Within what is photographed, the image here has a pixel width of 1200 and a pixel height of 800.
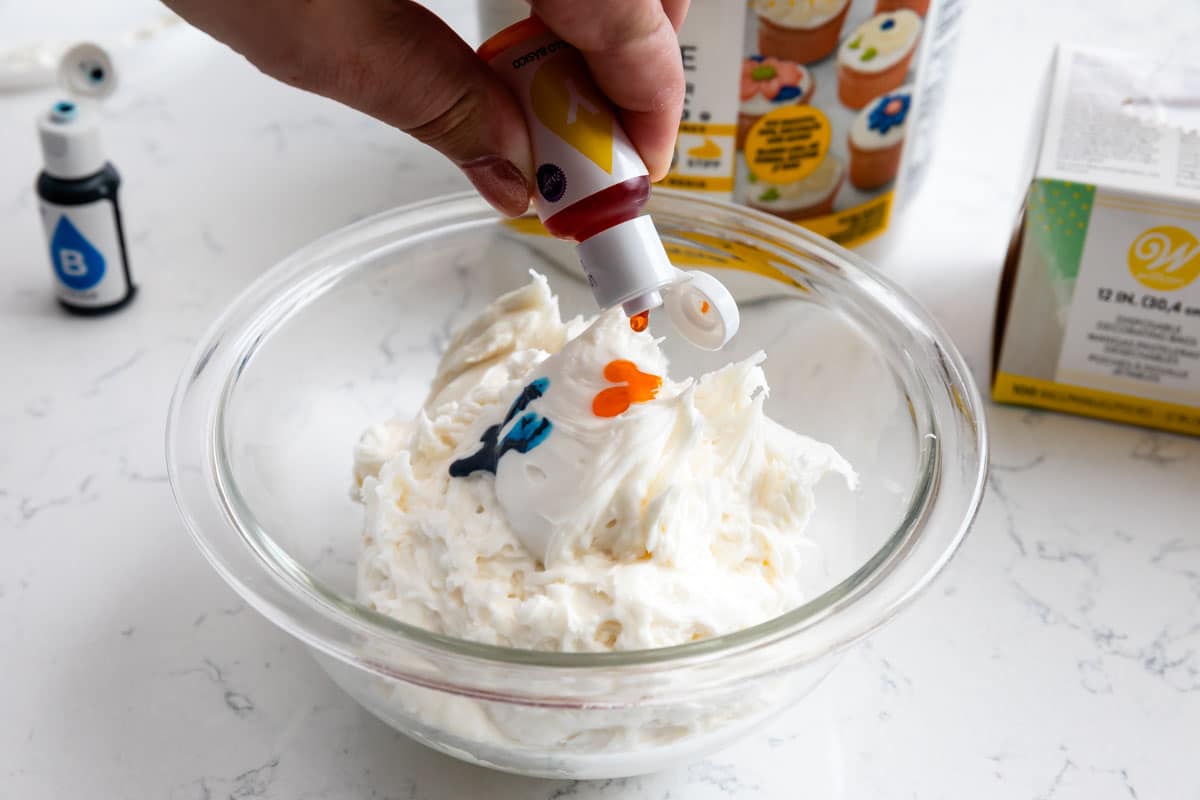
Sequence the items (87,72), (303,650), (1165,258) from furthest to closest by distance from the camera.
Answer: (87,72) < (1165,258) < (303,650)

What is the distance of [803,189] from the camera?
145cm

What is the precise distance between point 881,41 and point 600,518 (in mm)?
670

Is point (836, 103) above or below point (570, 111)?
below

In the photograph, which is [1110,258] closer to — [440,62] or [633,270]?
[633,270]

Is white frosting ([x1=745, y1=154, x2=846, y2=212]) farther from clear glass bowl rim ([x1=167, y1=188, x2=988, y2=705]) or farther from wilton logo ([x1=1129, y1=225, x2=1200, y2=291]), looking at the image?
wilton logo ([x1=1129, y1=225, x2=1200, y2=291])

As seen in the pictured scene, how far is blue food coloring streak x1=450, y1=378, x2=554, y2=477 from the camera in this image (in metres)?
1.03

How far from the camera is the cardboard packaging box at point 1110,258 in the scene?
127 centimetres

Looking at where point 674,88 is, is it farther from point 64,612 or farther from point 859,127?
point 64,612

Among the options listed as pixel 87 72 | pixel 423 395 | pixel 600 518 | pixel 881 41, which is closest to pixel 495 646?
pixel 600 518

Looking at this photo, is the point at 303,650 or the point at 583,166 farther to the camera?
the point at 303,650

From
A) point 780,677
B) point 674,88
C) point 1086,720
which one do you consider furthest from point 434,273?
point 1086,720

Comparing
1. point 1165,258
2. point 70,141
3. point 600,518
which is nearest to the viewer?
point 600,518

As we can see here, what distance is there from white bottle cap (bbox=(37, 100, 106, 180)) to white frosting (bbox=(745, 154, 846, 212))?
2.44 feet

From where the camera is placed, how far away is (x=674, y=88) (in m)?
0.96
